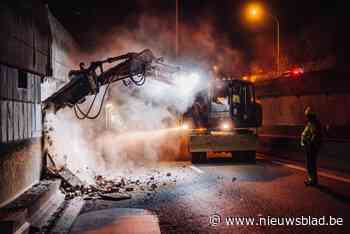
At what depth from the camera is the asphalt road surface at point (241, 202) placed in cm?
740

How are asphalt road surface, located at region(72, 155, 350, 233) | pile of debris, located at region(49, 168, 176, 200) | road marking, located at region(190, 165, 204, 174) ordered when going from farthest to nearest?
road marking, located at region(190, 165, 204, 174) → pile of debris, located at region(49, 168, 176, 200) → asphalt road surface, located at region(72, 155, 350, 233)

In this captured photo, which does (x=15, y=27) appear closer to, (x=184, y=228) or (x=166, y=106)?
(x=184, y=228)

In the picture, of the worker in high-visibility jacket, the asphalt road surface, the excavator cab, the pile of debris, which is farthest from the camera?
the excavator cab

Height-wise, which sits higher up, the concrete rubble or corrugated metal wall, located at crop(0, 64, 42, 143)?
corrugated metal wall, located at crop(0, 64, 42, 143)

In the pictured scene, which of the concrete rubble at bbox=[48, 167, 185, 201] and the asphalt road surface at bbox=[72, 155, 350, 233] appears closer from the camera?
the asphalt road surface at bbox=[72, 155, 350, 233]

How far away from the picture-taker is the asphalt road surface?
24.3 ft

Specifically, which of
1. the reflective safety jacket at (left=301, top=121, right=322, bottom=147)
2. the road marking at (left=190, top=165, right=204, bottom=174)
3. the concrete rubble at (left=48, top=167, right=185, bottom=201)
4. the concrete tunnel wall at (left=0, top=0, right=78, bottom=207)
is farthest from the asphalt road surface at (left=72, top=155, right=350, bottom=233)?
the concrete tunnel wall at (left=0, top=0, right=78, bottom=207)

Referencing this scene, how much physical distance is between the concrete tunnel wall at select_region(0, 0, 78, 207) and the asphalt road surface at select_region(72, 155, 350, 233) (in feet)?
5.66

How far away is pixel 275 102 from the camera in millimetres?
32250

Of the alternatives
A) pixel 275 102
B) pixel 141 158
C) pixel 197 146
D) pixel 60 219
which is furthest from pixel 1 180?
pixel 275 102

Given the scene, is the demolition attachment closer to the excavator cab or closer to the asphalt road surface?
the asphalt road surface

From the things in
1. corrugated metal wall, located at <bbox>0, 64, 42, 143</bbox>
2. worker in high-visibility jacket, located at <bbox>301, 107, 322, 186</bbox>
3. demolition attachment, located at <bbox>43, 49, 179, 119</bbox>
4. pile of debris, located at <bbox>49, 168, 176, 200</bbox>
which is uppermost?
demolition attachment, located at <bbox>43, 49, 179, 119</bbox>

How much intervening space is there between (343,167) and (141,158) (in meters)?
9.25

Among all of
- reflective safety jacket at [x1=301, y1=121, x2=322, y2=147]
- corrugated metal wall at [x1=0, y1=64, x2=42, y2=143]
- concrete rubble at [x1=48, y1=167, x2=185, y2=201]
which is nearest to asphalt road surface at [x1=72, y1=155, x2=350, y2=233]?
concrete rubble at [x1=48, y1=167, x2=185, y2=201]
